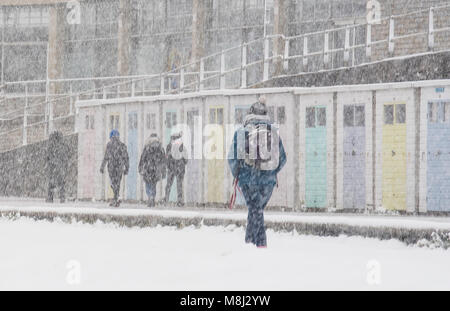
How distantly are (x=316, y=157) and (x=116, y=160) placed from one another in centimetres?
480

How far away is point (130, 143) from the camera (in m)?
24.5

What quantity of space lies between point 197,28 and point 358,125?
1419 cm

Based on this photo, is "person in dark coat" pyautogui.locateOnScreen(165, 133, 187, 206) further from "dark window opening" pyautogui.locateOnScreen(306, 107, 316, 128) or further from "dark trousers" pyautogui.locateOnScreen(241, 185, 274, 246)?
"dark trousers" pyautogui.locateOnScreen(241, 185, 274, 246)

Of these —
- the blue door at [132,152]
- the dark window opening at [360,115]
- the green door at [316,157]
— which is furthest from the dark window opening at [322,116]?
the blue door at [132,152]

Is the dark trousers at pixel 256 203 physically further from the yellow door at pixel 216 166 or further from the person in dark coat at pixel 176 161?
the person in dark coat at pixel 176 161

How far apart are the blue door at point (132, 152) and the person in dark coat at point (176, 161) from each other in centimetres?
178

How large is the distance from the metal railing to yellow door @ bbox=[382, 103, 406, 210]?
279cm

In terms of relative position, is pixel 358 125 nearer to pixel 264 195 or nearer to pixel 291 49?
pixel 264 195

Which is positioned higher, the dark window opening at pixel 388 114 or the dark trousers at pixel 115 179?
the dark window opening at pixel 388 114

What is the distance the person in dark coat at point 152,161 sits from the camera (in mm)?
22406

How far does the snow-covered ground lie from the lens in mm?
10547
